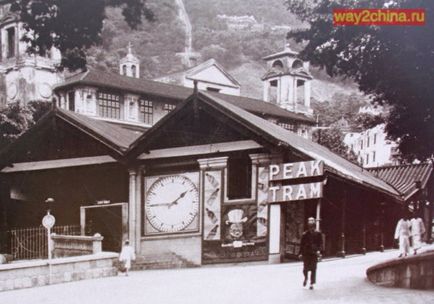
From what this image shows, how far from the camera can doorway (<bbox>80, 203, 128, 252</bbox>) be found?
34.1ft

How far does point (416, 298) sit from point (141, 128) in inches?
187

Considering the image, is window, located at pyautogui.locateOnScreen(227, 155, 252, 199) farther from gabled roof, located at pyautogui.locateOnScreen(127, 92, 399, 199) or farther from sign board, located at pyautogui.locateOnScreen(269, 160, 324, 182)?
sign board, located at pyautogui.locateOnScreen(269, 160, 324, 182)

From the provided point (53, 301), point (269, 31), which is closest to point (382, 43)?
point (269, 31)

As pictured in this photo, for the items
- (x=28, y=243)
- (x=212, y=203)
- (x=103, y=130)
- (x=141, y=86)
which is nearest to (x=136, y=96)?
(x=141, y=86)

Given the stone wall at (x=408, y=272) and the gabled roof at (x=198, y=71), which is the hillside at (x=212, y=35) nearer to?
the gabled roof at (x=198, y=71)

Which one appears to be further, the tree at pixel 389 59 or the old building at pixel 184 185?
the old building at pixel 184 185

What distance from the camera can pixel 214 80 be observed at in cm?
949

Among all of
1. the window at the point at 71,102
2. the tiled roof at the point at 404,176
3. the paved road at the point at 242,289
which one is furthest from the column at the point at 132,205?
the tiled roof at the point at 404,176

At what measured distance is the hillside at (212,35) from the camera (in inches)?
334

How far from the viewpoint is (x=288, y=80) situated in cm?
834

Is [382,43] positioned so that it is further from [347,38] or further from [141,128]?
[141,128]

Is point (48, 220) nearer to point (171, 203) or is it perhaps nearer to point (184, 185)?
point (171, 203)

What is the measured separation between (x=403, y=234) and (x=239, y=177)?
2.07 meters

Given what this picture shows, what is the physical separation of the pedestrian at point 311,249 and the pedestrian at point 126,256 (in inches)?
110
